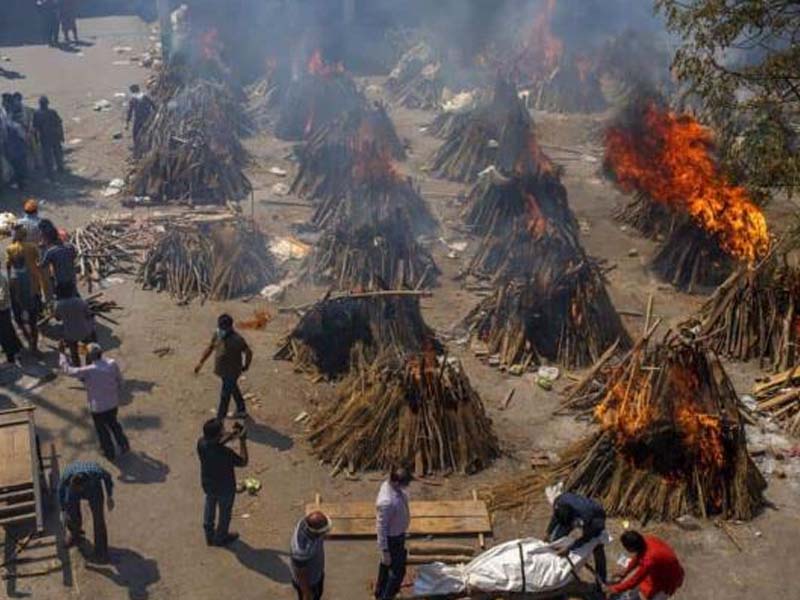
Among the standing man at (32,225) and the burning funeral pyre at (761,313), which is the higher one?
the standing man at (32,225)

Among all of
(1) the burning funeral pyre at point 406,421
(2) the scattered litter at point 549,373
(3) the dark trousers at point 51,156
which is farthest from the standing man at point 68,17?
(2) the scattered litter at point 549,373

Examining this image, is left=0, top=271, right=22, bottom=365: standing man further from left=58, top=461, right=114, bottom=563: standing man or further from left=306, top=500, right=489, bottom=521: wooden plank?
left=306, top=500, right=489, bottom=521: wooden plank

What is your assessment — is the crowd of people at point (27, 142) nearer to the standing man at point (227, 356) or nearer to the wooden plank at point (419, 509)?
the standing man at point (227, 356)

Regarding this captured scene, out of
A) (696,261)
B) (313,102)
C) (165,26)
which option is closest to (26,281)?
(696,261)

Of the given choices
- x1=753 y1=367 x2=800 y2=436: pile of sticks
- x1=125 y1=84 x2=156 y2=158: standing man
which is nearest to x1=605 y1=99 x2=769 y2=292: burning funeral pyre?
x1=753 y1=367 x2=800 y2=436: pile of sticks

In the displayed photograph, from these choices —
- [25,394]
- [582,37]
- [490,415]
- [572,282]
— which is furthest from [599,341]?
[582,37]

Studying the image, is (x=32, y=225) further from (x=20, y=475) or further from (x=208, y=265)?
(x=20, y=475)

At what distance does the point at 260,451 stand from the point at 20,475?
2849 mm

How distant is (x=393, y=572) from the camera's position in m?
8.73

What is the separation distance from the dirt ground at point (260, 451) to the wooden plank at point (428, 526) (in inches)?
6.3

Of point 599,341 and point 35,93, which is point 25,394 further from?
point 35,93

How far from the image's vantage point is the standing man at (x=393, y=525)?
8359 millimetres

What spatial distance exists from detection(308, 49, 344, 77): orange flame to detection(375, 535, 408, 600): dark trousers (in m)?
16.7

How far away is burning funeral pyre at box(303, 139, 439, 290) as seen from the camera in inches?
576
